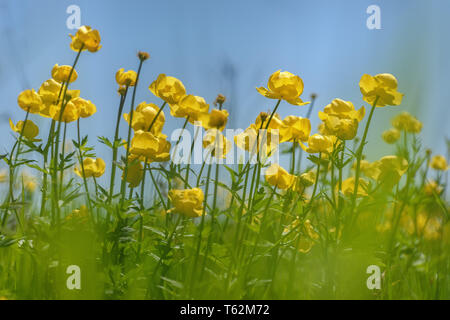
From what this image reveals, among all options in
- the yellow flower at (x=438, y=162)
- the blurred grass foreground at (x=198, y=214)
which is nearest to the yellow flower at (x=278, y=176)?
the blurred grass foreground at (x=198, y=214)

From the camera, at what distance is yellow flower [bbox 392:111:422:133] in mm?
1310

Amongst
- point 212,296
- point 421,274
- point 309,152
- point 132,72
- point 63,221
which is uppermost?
Answer: point 132,72

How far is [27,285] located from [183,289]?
0.38 metres

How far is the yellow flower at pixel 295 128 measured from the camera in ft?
3.52

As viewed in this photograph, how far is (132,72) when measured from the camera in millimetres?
1115

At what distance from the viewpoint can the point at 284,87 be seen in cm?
102

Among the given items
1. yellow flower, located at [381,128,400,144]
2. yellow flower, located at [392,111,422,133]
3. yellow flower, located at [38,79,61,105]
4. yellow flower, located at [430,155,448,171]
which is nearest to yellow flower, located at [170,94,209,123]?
yellow flower, located at [38,79,61,105]

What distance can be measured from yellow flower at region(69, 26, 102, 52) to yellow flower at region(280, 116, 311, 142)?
1.64ft

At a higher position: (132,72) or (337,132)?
(132,72)

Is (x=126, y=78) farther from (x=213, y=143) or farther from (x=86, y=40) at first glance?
(x=213, y=143)

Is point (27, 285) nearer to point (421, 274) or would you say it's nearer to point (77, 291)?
point (77, 291)

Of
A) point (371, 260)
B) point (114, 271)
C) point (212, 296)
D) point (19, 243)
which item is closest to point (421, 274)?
point (371, 260)

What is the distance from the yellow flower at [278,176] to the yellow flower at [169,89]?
28 centimetres

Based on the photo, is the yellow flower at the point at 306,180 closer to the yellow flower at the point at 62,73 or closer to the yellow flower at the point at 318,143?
the yellow flower at the point at 318,143
